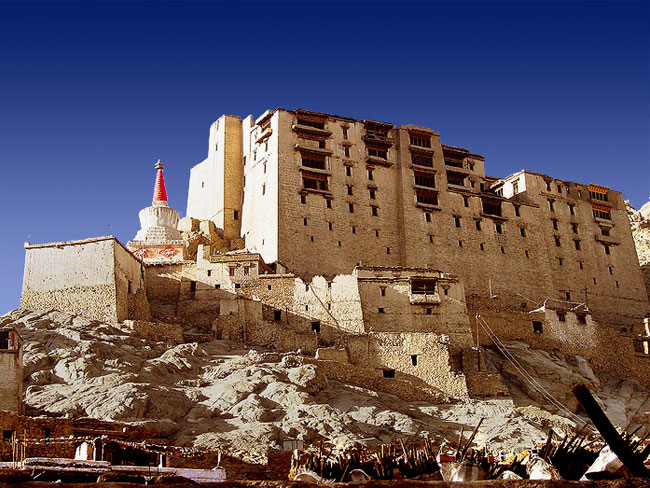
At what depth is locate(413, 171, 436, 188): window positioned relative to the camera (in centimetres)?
5684

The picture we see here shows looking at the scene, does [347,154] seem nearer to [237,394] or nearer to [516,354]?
[516,354]

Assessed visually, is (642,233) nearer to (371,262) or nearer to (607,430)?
(371,262)

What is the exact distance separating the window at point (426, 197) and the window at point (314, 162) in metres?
7.06

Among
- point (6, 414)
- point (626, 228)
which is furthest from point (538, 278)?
point (6, 414)

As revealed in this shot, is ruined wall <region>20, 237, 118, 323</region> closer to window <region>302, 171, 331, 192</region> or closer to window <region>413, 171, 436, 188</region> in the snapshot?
window <region>302, 171, 331, 192</region>

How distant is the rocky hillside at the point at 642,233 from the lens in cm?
6675

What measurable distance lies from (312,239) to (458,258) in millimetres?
10584

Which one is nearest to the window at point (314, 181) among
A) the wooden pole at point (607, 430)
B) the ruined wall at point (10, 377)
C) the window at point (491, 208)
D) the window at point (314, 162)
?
the window at point (314, 162)

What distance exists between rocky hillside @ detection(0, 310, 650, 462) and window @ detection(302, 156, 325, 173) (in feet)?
60.3

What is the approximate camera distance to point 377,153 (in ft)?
186

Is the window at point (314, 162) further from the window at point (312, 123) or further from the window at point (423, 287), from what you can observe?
the window at point (423, 287)

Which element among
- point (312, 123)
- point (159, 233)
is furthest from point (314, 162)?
point (159, 233)

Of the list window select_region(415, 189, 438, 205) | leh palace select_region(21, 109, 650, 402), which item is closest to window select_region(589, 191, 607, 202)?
leh palace select_region(21, 109, 650, 402)

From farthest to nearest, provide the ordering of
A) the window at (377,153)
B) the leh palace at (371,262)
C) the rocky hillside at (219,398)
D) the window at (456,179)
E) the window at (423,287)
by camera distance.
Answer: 1. the window at (456,179)
2. the window at (377,153)
3. the window at (423,287)
4. the leh palace at (371,262)
5. the rocky hillside at (219,398)
